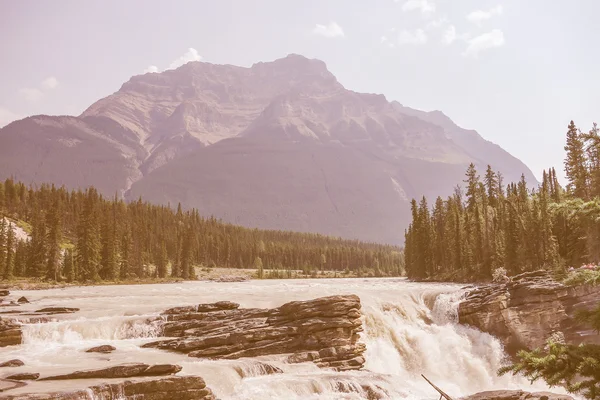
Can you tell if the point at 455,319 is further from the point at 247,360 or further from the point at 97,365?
the point at 97,365

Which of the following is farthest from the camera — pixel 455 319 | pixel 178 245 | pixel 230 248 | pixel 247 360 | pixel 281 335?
pixel 230 248

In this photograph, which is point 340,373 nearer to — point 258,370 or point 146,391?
point 258,370

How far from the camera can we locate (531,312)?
51906mm

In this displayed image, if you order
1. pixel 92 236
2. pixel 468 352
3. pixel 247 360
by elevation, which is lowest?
pixel 468 352

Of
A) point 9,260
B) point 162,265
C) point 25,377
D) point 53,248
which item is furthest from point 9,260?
point 25,377

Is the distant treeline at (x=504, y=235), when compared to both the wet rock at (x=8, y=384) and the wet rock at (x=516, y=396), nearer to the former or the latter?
the wet rock at (x=516, y=396)

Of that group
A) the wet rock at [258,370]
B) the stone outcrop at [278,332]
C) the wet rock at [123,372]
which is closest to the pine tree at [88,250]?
the stone outcrop at [278,332]

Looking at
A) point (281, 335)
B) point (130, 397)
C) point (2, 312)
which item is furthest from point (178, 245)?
point (130, 397)

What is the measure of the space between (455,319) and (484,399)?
30.8m

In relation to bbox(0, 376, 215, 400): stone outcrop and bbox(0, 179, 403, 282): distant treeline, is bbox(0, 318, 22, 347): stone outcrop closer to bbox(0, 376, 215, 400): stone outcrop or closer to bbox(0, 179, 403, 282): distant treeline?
bbox(0, 376, 215, 400): stone outcrop

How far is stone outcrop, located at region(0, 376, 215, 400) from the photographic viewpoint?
2253cm

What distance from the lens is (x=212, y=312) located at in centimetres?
4191

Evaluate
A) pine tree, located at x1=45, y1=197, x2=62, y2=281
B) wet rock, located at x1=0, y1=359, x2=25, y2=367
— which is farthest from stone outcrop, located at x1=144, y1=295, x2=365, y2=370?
pine tree, located at x1=45, y1=197, x2=62, y2=281

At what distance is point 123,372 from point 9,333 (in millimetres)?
13246
